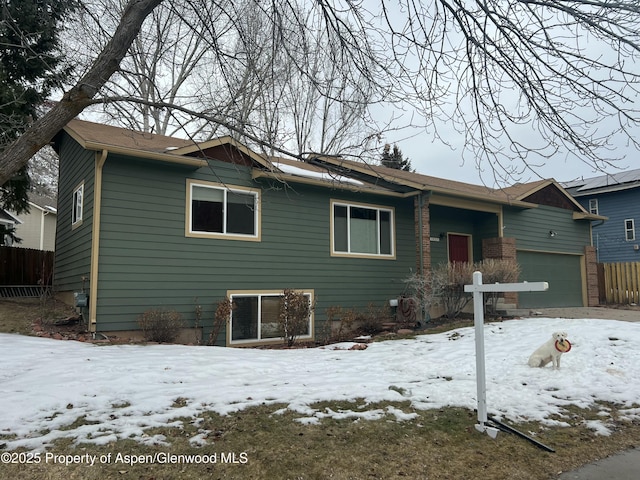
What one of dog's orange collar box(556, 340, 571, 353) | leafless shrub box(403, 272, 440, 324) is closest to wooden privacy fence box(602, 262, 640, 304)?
leafless shrub box(403, 272, 440, 324)

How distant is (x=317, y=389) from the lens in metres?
5.55

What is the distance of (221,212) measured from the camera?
10430 millimetres

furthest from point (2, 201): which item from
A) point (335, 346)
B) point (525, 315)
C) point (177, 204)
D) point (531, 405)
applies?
point (525, 315)

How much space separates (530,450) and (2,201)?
1468 cm

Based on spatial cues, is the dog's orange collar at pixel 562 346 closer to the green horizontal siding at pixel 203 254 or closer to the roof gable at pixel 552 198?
the green horizontal siding at pixel 203 254

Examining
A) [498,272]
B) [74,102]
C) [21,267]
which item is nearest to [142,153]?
[74,102]

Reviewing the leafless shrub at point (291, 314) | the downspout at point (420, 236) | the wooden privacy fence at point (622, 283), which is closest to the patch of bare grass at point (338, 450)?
the leafless shrub at point (291, 314)

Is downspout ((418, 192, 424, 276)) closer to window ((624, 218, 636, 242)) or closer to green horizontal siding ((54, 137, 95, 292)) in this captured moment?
green horizontal siding ((54, 137, 95, 292))

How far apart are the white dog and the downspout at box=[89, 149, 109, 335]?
7.51 meters

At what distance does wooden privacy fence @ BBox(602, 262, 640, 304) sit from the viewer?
1708cm

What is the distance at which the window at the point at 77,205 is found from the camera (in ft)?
33.6

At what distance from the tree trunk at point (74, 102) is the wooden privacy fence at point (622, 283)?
18502mm

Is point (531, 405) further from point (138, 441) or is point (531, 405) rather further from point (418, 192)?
point (418, 192)

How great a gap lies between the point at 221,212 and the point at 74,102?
253 inches
